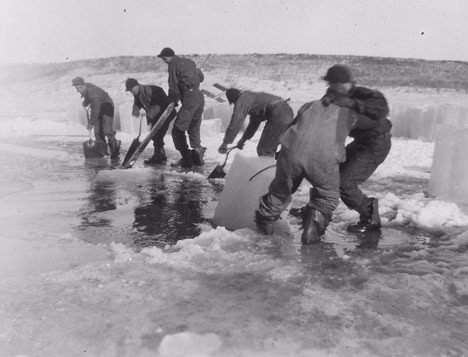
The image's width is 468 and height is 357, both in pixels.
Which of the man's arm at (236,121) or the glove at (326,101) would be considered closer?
the glove at (326,101)

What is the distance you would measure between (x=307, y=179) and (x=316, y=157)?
0.22 m

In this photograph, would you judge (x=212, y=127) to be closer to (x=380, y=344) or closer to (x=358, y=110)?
(x=358, y=110)

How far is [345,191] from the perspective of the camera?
4.12 metres

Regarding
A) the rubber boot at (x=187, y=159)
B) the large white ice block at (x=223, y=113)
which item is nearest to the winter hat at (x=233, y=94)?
the rubber boot at (x=187, y=159)

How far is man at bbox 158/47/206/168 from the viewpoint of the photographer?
732cm

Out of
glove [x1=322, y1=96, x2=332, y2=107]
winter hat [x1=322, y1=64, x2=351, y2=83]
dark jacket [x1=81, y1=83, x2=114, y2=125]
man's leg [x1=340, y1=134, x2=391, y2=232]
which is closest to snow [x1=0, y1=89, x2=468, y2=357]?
man's leg [x1=340, y1=134, x2=391, y2=232]

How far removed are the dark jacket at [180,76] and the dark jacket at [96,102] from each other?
79.7 inches

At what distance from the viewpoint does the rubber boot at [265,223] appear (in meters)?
3.90

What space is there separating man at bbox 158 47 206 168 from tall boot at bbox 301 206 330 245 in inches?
162

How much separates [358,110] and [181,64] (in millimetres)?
4171

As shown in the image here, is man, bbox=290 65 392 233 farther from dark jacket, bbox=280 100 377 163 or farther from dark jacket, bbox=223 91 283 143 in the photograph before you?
dark jacket, bbox=223 91 283 143

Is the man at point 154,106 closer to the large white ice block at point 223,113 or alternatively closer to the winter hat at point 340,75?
the winter hat at point 340,75

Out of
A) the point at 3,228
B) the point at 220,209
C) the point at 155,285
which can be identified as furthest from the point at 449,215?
the point at 3,228

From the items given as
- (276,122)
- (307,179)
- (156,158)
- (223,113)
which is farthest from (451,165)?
(223,113)
